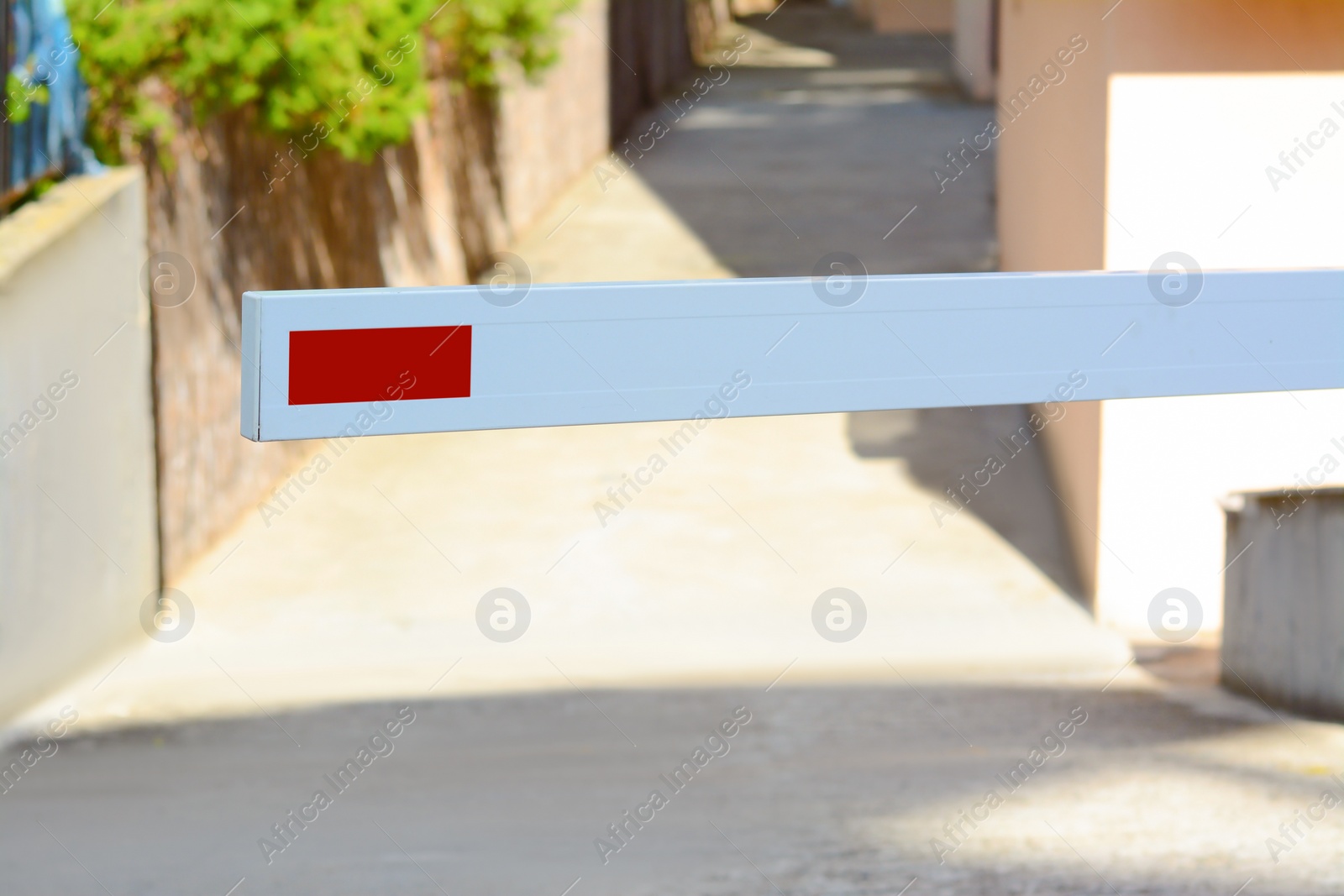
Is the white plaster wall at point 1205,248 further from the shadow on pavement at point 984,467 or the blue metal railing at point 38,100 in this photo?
the blue metal railing at point 38,100

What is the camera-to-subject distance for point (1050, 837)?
446 centimetres

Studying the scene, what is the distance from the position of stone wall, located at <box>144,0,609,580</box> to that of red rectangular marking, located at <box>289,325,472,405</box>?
6047 mm

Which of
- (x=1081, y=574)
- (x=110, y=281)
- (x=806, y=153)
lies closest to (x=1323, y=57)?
(x=1081, y=574)

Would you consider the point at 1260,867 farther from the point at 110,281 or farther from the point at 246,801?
the point at 110,281

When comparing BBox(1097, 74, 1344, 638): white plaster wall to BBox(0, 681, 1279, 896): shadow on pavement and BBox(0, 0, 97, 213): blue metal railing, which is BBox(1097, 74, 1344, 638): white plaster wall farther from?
BBox(0, 0, 97, 213): blue metal railing

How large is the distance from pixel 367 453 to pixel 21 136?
3.45m

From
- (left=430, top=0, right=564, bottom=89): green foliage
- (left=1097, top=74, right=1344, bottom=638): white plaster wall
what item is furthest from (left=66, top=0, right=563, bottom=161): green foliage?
(left=1097, top=74, right=1344, bottom=638): white plaster wall

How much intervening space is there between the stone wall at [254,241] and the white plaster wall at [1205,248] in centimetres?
452

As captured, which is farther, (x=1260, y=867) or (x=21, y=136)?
(x=21, y=136)

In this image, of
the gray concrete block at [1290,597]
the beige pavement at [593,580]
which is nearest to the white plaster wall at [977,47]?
the beige pavement at [593,580]

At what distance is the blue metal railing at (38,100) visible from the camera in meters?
6.48

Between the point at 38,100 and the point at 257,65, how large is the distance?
93 centimetres

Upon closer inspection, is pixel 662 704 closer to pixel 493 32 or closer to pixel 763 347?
pixel 493 32

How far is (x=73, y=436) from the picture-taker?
265 inches
